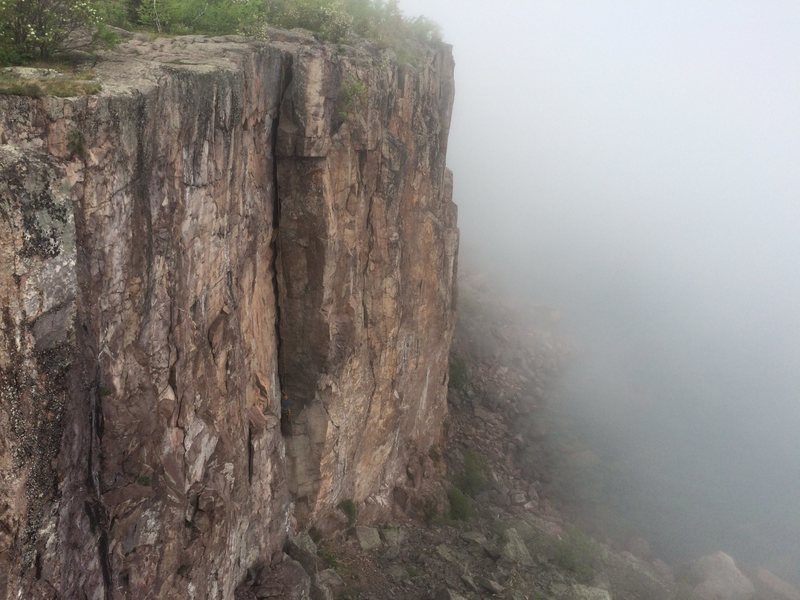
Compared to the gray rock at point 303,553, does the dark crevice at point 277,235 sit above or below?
above

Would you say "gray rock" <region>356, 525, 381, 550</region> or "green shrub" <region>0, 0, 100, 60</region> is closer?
"green shrub" <region>0, 0, 100, 60</region>

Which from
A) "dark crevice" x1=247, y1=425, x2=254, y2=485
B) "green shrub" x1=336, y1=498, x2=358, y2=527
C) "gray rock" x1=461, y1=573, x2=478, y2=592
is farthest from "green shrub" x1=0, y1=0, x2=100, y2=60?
"gray rock" x1=461, y1=573, x2=478, y2=592

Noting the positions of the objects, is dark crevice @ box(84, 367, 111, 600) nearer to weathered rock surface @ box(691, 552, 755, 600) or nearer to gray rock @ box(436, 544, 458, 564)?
gray rock @ box(436, 544, 458, 564)

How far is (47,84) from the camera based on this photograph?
28.8 ft

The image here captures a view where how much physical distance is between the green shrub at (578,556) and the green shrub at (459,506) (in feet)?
13.0

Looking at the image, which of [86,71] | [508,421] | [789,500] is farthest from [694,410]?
[86,71]

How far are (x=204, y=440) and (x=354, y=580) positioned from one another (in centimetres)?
941

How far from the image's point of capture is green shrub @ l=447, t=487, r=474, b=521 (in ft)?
89.4

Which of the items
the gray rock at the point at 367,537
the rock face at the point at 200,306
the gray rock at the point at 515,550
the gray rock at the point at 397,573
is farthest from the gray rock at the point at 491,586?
the rock face at the point at 200,306

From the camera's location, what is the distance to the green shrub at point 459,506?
89.4 feet

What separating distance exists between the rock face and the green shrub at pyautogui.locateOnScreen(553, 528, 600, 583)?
8.18 metres

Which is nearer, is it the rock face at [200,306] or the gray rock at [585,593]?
the rock face at [200,306]

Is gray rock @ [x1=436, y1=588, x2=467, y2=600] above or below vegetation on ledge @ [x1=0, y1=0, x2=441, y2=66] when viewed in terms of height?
below

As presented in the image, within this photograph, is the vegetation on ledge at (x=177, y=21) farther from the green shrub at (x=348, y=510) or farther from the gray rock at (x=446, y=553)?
the gray rock at (x=446, y=553)
